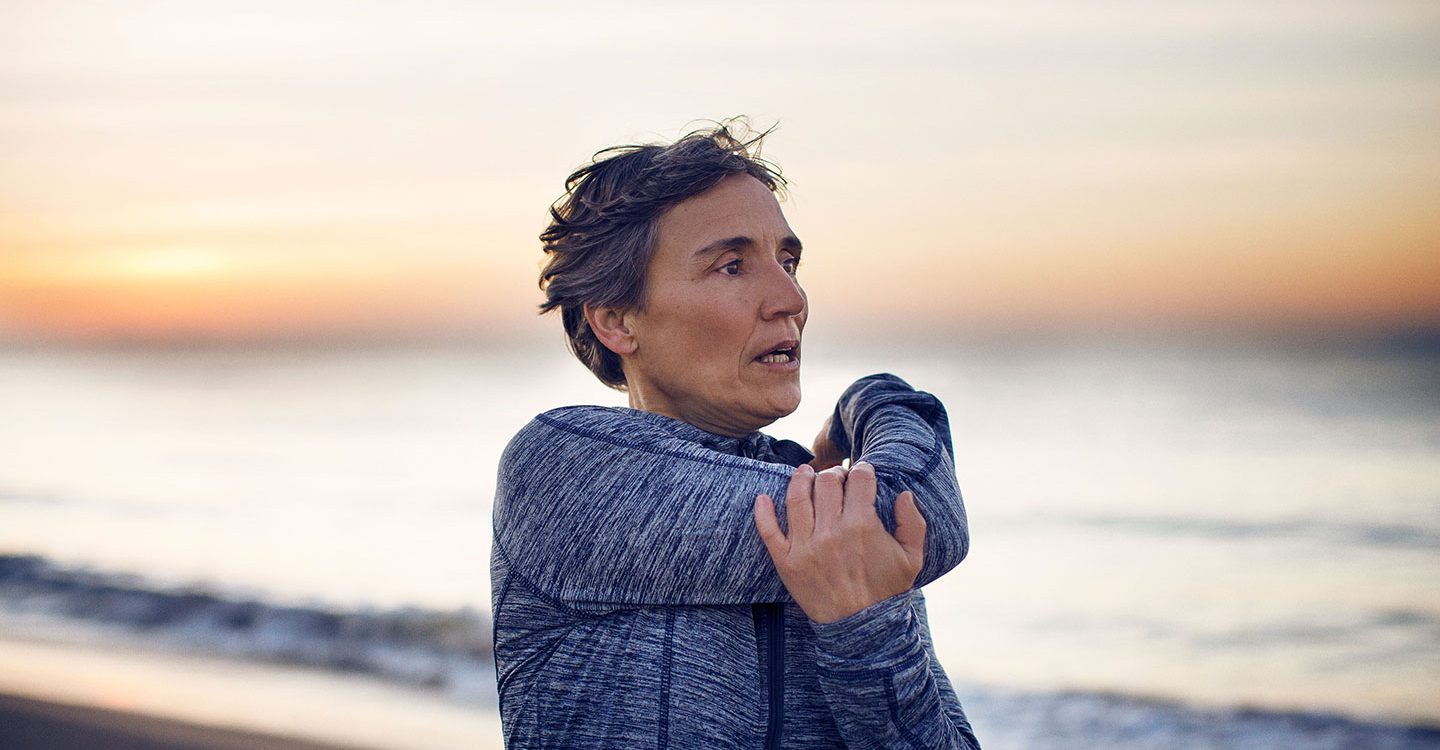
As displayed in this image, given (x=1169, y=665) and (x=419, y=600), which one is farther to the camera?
(x=419, y=600)

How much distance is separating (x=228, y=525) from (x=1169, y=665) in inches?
312

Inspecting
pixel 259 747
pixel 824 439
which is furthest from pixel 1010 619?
pixel 824 439

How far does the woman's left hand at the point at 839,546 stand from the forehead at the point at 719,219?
1.46ft

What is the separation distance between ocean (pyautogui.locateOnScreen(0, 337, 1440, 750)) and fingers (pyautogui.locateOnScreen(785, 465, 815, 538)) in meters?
4.82

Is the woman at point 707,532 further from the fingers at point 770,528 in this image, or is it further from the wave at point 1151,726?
the wave at point 1151,726

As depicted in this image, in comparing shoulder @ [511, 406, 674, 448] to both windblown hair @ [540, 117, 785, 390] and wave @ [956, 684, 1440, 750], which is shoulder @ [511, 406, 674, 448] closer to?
windblown hair @ [540, 117, 785, 390]

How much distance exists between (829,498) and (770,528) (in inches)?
3.0

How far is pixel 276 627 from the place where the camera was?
7.54 m

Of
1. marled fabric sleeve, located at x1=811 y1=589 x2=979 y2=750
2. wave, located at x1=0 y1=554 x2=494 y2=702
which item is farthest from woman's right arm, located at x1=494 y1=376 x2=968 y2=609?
wave, located at x1=0 y1=554 x2=494 y2=702

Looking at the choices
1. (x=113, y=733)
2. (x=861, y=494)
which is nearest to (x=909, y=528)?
(x=861, y=494)

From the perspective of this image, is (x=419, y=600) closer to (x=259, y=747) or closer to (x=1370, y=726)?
(x=259, y=747)

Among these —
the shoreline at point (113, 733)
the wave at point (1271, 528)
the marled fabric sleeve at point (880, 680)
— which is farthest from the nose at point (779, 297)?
the wave at point (1271, 528)

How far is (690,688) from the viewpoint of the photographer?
144 cm

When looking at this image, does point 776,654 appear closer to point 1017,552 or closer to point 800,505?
point 800,505
